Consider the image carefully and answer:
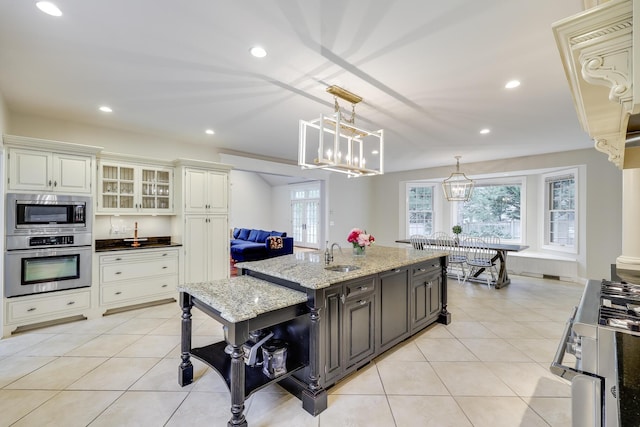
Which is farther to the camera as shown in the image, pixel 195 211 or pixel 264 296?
pixel 195 211

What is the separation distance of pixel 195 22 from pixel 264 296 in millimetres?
1898

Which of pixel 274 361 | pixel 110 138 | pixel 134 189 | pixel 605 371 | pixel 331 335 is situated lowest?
pixel 274 361

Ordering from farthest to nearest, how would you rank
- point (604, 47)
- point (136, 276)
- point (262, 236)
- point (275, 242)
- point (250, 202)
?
1. point (250, 202)
2. point (262, 236)
3. point (275, 242)
4. point (136, 276)
5. point (604, 47)

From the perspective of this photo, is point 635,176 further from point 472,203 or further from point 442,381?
point 472,203

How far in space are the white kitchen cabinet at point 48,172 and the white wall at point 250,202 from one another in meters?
6.50

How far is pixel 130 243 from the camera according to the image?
4199 mm

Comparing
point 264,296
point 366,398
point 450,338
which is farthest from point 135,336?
point 450,338

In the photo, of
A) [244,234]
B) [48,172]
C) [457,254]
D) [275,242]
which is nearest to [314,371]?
[48,172]

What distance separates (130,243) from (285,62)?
3.61 m

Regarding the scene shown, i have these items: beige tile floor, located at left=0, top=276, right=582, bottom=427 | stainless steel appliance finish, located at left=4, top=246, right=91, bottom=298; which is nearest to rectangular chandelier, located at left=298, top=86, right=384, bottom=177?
beige tile floor, located at left=0, top=276, right=582, bottom=427

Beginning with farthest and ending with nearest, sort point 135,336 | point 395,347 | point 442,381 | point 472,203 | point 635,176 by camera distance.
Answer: point 472,203 → point 135,336 → point 395,347 → point 635,176 → point 442,381

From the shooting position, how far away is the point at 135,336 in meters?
3.08

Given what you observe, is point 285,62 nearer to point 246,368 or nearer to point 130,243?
point 246,368

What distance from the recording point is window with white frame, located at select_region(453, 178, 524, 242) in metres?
6.71
